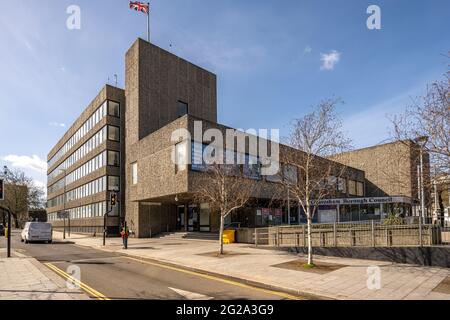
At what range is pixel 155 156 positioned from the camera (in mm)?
32344

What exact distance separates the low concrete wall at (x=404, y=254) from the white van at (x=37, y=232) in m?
26.0

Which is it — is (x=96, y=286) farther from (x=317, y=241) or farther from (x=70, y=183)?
(x=70, y=183)

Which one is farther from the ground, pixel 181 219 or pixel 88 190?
pixel 88 190

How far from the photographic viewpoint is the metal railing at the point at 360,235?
14398 mm

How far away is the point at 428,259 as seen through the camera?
44.8 ft

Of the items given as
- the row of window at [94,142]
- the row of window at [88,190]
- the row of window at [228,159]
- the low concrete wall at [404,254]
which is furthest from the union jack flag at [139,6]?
the low concrete wall at [404,254]

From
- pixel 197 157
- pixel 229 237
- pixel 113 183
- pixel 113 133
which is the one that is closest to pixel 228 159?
pixel 197 157

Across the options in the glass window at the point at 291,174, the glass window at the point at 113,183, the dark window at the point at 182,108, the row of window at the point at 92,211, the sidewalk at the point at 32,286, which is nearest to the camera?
the sidewalk at the point at 32,286

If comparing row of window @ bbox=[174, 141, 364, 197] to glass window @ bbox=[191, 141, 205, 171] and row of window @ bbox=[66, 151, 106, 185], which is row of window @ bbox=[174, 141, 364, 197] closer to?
glass window @ bbox=[191, 141, 205, 171]

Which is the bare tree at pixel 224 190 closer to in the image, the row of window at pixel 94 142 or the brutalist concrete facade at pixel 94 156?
the brutalist concrete facade at pixel 94 156

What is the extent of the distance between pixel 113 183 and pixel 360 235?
3258 cm

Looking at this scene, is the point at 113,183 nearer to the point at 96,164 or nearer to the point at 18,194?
the point at 96,164

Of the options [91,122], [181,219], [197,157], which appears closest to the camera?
[197,157]
